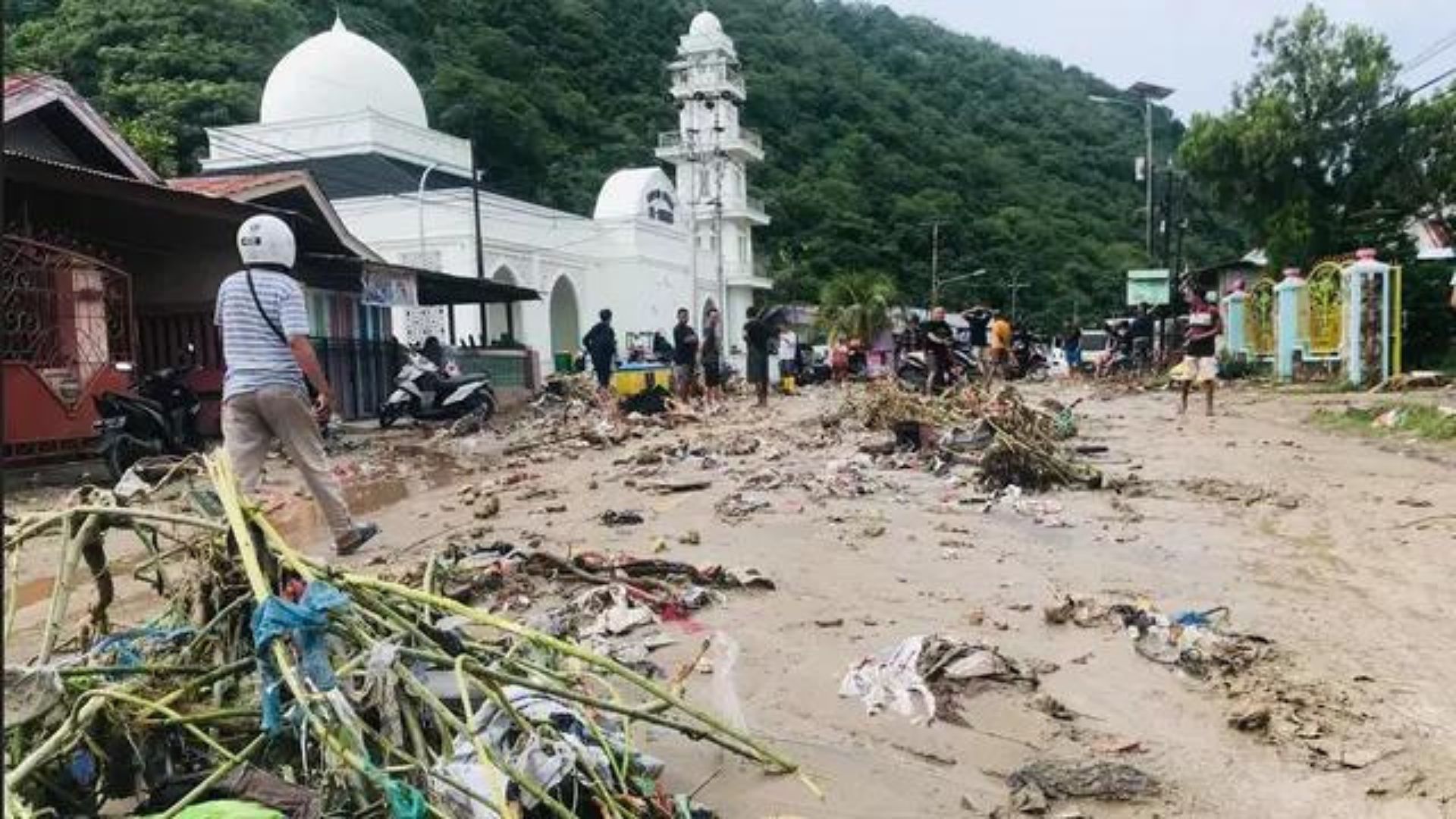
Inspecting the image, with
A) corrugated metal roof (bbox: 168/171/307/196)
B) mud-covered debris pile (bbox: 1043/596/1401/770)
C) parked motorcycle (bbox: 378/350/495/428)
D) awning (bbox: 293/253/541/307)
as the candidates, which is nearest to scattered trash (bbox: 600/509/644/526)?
mud-covered debris pile (bbox: 1043/596/1401/770)

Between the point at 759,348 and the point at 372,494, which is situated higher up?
the point at 759,348

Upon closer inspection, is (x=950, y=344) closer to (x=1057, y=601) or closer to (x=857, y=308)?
(x=1057, y=601)

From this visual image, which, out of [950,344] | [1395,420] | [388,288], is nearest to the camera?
[1395,420]

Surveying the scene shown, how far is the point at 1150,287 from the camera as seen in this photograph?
103 ft

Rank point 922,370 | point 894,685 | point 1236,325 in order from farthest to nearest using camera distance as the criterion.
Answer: point 1236,325
point 922,370
point 894,685

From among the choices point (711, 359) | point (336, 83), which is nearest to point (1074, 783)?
point (711, 359)

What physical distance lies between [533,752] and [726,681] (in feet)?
4.98

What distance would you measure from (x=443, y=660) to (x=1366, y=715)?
2.82 metres

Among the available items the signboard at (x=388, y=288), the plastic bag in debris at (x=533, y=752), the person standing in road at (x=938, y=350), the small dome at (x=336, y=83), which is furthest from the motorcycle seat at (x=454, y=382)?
the small dome at (x=336, y=83)

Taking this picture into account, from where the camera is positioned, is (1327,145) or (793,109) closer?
(1327,145)

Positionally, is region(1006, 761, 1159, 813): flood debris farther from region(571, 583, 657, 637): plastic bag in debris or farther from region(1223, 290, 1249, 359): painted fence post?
region(1223, 290, 1249, 359): painted fence post

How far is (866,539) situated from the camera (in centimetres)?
627

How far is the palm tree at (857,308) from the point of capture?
3722 cm

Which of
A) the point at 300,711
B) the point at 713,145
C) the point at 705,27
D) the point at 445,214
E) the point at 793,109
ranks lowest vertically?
the point at 300,711
